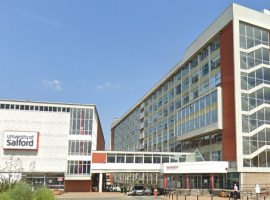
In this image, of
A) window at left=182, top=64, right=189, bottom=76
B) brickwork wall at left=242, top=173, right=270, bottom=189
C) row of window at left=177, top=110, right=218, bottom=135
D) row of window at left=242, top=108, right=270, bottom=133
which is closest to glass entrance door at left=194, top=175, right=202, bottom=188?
brickwork wall at left=242, top=173, right=270, bottom=189

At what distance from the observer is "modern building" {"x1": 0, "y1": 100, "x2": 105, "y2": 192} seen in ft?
162

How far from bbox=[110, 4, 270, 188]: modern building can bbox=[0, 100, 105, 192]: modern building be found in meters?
15.5

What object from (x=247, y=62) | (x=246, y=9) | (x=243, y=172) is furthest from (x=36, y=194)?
(x=246, y=9)

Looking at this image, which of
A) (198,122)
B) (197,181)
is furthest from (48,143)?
(198,122)

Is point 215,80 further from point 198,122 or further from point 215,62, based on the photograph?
point 198,122

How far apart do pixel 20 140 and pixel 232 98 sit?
33.2m

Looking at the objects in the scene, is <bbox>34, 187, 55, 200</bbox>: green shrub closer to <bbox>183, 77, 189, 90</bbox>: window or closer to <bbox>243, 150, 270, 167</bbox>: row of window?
<bbox>243, 150, 270, 167</bbox>: row of window

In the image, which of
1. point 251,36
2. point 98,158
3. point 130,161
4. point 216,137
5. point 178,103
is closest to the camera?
point 251,36

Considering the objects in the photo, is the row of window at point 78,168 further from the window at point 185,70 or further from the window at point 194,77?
the window at point 185,70

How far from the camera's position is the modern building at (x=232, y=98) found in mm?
41969

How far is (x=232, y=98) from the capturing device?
143 ft

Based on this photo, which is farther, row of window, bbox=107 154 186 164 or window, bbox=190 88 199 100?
window, bbox=190 88 199 100

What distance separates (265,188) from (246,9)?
25.6 metres

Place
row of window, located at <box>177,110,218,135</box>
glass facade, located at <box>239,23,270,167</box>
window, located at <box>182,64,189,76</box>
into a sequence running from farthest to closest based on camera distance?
window, located at <box>182,64,189,76</box>, row of window, located at <box>177,110,218,135</box>, glass facade, located at <box>239,23,270,167</box>
